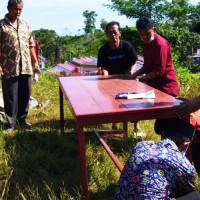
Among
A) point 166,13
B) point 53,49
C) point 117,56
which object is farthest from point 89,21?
→ point 117,56

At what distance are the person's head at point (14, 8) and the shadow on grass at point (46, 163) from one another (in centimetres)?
161

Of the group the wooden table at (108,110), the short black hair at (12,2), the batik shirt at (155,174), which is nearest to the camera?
the batik shirt at (155,174)

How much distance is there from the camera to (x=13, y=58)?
13.9ft

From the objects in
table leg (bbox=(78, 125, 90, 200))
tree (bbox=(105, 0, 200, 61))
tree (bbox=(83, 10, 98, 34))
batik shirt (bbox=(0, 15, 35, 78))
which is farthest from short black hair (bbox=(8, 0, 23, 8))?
tree (bbox=(83, 10, 98, 34))

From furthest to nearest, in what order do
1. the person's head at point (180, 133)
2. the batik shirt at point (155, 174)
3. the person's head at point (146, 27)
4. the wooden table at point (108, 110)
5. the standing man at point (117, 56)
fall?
1. the standing man at point (117, 56)
2. the person's head at point (146, 27)
3. the wooden table at point (108, 110)
4. the person's head at point (180, 133)
5. the batik shirt at point (155, 174)

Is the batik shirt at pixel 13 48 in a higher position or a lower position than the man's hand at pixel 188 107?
higher

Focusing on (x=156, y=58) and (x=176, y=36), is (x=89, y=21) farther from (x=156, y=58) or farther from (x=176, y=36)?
(x=156, y=58)

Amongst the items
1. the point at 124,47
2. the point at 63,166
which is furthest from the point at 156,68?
the point at 63,166

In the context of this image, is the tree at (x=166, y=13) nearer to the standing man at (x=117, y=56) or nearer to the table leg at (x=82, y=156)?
the standing man at (x=117, y=56)

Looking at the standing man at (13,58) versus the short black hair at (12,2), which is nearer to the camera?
the short black hair at (12,2)

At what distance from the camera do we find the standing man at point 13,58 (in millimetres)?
4137

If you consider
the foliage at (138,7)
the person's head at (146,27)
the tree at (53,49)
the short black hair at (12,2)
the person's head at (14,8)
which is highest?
the foliage at (138,7)

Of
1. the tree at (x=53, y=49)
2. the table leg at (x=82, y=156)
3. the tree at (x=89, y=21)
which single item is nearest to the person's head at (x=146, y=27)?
the table leg at (x=82, y=156)

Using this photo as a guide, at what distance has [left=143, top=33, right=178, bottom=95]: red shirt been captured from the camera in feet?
11.0
